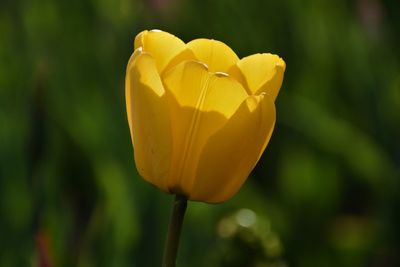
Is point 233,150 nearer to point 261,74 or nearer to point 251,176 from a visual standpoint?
point 261,74

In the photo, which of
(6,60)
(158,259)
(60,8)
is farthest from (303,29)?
(158,259)

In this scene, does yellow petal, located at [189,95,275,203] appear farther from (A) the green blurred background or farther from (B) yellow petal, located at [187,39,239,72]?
(A) the green blurred background

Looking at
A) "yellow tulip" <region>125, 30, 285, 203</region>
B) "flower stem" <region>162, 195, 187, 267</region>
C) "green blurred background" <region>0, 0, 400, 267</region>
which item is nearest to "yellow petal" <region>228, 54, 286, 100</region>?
"yellow tulip" <region>125, 30, 285, 203</region>

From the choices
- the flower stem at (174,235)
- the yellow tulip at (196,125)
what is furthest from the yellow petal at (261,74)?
the flower stem at (174,235)

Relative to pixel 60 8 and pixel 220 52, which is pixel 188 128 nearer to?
pixel 220 52

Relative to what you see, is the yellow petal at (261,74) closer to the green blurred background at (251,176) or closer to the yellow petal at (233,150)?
the yellow petal at (233,150)

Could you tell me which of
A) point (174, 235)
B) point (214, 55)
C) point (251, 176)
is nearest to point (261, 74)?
point (214, 55)
